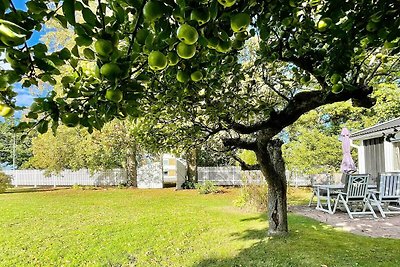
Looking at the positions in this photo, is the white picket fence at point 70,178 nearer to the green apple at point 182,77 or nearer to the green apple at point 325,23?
the green apple at point 325,23

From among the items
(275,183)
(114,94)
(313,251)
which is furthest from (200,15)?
(275,183)

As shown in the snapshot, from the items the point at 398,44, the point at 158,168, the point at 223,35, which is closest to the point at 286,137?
the point at 158,168

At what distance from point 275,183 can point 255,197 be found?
12.2 feet

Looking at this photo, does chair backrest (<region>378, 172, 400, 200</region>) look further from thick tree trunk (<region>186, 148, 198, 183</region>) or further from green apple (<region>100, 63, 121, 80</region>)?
thick tree trunk (<region>186, 148, 198, 183</region>)

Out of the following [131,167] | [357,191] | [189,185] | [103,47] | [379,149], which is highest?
[103,47]

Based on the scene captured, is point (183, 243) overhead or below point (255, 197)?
below

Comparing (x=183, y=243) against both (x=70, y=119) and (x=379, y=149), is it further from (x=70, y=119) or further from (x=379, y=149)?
(x=379, y=149)

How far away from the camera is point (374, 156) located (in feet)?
39.4

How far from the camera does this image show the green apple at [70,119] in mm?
1386

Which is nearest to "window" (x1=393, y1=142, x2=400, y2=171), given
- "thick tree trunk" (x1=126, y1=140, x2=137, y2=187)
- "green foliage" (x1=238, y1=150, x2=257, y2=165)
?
"green foliage" (x1=238, y1=150, x2=257, y2=165)

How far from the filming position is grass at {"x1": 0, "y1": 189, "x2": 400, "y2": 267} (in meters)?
4.88

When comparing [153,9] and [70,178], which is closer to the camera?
[153,9]

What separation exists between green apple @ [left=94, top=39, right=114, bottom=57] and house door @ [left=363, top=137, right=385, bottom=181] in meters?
12.0

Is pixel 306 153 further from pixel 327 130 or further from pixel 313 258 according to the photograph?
pixel 313 258
